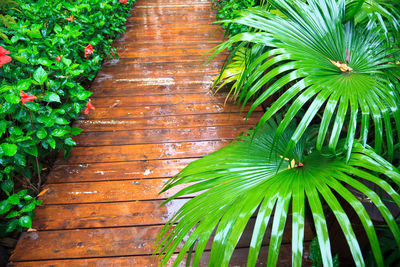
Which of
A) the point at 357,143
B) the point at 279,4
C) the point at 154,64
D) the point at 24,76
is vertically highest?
the point at 154,64

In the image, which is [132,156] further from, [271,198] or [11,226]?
[271,198]

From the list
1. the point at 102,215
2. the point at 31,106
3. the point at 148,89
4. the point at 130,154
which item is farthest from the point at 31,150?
the point at 148,89

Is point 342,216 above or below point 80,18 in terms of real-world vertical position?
below

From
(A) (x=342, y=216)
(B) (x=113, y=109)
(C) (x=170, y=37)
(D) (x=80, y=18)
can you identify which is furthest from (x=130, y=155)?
(C) (x=170, y=37)

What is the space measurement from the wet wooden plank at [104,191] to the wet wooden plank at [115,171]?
1.5 inches

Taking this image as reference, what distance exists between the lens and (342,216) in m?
0.63

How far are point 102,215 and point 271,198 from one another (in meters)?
0.99

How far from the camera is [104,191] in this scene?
1.53 m

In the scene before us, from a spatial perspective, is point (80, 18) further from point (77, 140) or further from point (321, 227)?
point (321, 227)

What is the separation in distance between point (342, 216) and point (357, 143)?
29 centimetres

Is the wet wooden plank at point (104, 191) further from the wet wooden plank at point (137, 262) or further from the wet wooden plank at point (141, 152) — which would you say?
the wet wooden plank at point (137, 262)

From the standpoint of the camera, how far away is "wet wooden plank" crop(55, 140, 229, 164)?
68.6 inches

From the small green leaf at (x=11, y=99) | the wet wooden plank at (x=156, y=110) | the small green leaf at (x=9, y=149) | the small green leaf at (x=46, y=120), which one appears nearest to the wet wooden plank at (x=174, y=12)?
the wet wooden plank at (x=156, y=110)

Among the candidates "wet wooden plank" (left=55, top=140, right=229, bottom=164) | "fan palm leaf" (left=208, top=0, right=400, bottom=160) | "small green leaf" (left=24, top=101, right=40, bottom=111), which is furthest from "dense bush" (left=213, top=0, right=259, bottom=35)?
"small green leaf" (left=24, top=101, right=40, bottom=111)
